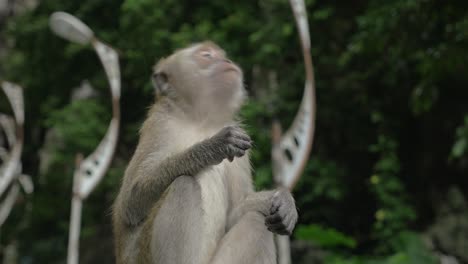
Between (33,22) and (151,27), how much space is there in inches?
212

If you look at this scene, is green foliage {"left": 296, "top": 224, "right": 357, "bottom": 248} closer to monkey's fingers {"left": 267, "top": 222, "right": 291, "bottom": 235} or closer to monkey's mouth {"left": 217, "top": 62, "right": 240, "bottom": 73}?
monkey's mouth {"left": 217, "top": 62, "right": 240, "bottom": 73}

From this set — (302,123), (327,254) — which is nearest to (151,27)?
(327,254)

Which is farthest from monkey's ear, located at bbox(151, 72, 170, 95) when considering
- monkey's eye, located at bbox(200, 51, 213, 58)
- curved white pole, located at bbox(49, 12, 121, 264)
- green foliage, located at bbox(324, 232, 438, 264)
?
green foliage, located at bbox(324, 232, 438, 264)

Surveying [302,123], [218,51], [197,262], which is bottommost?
[302,123]

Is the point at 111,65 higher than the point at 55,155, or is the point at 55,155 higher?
the point at 111,65

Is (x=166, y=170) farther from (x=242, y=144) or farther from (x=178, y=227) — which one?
(x=242, y=144)

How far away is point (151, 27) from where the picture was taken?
13070 millimetres

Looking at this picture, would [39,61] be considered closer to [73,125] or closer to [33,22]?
[33,22]

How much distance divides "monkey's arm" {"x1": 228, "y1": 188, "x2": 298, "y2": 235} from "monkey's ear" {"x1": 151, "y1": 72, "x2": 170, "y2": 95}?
0.93 meters

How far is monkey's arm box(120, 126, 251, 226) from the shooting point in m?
3.53

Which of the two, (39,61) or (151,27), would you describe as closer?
(151,27)

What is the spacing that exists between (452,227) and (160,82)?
7258 millimetres

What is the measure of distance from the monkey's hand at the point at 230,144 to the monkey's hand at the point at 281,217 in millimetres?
365

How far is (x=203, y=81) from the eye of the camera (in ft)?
13.6
